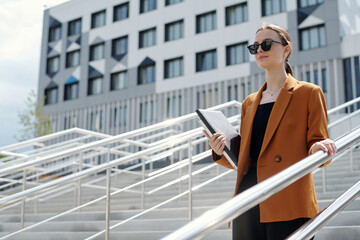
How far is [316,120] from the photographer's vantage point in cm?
204

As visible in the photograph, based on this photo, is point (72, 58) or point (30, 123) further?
point (72, 58)

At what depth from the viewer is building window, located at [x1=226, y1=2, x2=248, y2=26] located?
1940 centimetres

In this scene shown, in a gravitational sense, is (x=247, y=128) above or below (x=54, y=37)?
below

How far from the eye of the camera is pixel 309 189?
2.03 metres

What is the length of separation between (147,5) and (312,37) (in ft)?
29.2

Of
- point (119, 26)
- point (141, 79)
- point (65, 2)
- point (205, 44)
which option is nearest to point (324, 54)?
point (205, 44)

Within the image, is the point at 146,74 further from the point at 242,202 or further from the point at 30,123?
the point at 242,202

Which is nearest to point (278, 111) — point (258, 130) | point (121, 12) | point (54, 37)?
point (258, 130)

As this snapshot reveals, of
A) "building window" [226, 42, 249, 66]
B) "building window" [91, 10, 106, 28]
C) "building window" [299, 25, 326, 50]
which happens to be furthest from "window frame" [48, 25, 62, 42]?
"building window" [299, 25, 326, 50]

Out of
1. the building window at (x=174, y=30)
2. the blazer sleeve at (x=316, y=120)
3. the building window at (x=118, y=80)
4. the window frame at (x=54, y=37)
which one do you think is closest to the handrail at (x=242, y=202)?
the blazer sleeve at (x=316, y=120)

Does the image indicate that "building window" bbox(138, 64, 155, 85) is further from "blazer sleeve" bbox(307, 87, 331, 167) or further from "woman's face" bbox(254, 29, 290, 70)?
"blazer sleeve" bbox(307, 87, 331, 167)

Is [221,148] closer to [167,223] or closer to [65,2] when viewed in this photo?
[167,223]

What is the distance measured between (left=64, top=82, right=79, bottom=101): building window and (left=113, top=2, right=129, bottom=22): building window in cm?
409

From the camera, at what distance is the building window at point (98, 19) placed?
24253 millimetres
